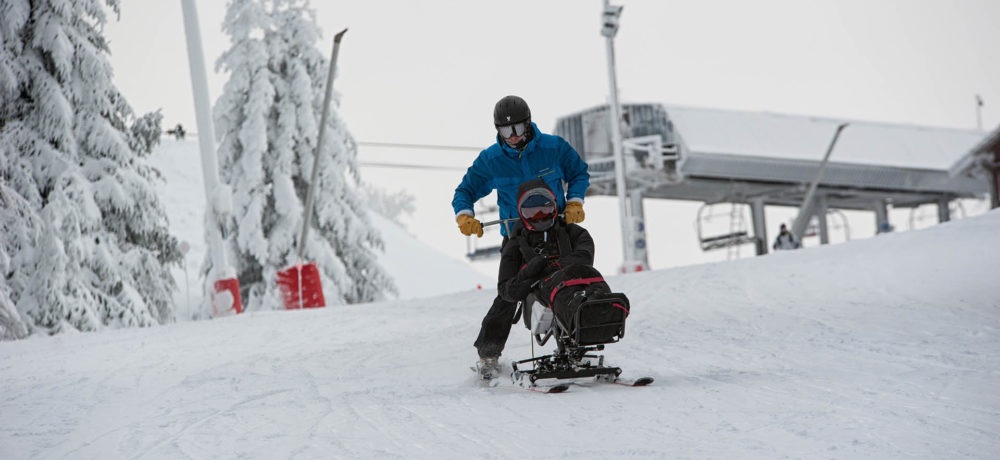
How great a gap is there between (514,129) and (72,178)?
1333cm

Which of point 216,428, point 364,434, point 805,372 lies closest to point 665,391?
point 805,372

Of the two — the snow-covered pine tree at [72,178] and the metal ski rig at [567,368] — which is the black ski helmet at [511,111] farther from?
the snow-covered pine tree at [72,178]

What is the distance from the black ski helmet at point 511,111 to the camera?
5422 mm

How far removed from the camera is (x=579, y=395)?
15.9ft

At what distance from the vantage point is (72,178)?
16312mm

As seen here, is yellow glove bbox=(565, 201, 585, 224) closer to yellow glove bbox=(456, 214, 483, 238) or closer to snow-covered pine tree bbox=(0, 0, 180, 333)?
yellow glove bbox=(456, 214, 483, 238)

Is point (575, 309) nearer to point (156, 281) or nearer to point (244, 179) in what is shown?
point (156, 281)

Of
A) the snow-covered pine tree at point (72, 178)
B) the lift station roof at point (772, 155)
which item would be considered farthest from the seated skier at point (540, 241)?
the lift station roof at point (772, 155)

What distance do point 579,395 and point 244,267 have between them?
2145 centimetres

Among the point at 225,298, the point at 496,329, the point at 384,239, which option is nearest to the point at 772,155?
the point at 384,239

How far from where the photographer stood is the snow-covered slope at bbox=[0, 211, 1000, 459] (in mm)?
3762

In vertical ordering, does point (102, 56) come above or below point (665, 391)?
above

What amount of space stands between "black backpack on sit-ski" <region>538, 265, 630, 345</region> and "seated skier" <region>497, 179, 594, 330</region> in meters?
0.21

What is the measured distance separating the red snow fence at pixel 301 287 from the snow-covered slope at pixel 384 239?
28.9 meters
